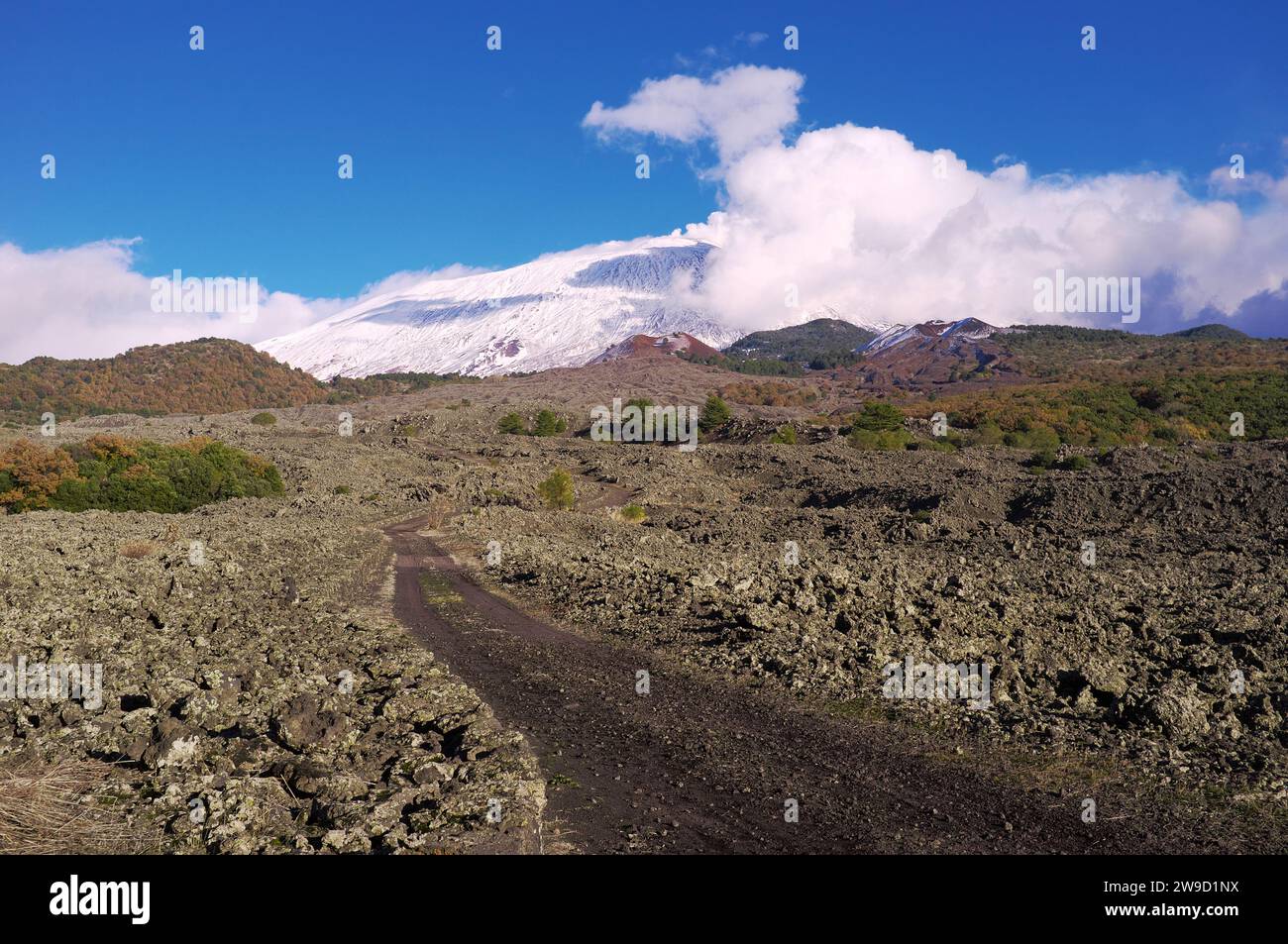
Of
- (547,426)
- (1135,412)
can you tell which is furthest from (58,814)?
(1135,412)

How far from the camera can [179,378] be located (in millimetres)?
116000

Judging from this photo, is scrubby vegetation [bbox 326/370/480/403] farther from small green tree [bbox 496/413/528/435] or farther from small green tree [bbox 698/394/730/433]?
small green tree [bbox 698/394/730/433]

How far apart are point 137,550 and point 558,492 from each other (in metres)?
18.4

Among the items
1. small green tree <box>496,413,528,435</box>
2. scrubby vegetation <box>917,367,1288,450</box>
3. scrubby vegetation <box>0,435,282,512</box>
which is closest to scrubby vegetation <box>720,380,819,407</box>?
scrubby vegetation <box>917,367,1288,450</box>

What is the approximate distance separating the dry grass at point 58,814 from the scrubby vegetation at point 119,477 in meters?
28.3

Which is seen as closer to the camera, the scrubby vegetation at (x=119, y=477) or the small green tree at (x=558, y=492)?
the scrubby vegetation at (x=119, y=477)

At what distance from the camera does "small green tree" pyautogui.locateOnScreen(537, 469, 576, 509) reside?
34969 millimetres

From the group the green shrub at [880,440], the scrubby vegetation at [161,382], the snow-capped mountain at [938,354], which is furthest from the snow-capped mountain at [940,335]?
the scrubby vegetation at [161,382]

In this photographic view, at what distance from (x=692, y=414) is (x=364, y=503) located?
4017 cm

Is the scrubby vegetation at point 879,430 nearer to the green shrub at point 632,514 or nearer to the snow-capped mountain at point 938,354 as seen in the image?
the green shrub at point 632,514

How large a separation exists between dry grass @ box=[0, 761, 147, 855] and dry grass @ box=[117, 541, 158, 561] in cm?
1297

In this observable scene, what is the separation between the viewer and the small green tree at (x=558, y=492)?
115 feet

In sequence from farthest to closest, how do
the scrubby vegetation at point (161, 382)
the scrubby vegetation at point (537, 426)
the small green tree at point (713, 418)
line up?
the scrubby vegetation at point (161, 382) < the scrubby vegetation at point (537, 426) < the small green tree at point (713, 418)

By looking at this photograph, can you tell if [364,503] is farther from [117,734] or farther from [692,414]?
[692,414]
